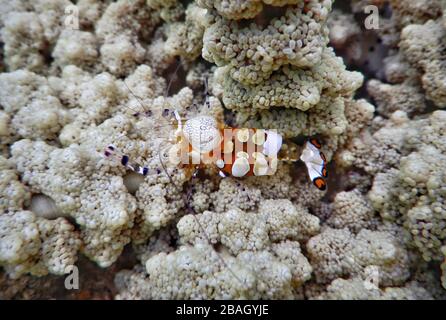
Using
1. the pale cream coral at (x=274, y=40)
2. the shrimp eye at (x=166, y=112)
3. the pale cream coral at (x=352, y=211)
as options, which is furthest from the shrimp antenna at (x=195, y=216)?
the pale cream coral at (x=352, y=211)

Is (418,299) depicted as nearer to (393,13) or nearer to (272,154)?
(272,154)

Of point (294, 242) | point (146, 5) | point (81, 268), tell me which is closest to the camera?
point (294, 242)

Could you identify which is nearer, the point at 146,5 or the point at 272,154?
the point at 272,154

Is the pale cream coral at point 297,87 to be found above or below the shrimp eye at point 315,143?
above

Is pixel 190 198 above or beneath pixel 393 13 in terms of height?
beneath

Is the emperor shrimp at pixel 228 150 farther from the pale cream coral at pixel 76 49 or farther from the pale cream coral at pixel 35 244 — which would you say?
the pale cream coral at pixel 76 49

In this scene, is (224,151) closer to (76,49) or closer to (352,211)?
(352,211)

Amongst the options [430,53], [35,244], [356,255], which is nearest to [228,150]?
[356,255]
